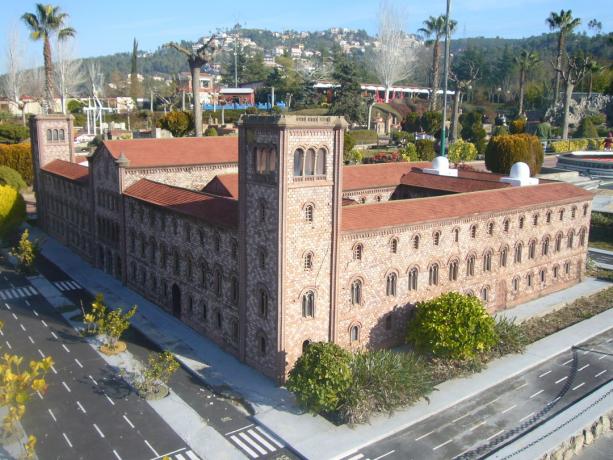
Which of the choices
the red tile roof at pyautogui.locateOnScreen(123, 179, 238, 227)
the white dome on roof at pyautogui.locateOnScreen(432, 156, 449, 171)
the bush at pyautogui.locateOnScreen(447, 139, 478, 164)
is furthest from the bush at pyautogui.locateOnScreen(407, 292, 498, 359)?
the bush at pyautogui.locateOnScreen(447, 139, 478, 164)

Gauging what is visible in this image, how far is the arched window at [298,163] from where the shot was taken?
33.5m

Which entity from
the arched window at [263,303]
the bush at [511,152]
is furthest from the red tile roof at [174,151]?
the bush at [511,152]

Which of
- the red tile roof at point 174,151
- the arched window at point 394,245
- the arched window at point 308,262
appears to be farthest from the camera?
the red tile roof at point 174,151

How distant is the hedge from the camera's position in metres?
88.8

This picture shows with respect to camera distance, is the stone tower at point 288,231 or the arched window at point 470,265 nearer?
the stone tower at point 288,231

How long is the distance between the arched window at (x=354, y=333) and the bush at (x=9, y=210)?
A: 41207 mm

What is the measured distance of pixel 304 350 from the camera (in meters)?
35.1

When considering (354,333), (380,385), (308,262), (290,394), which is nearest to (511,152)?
(354,333)

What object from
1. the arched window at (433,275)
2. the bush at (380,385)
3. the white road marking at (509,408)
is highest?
the arched window at (433,275)

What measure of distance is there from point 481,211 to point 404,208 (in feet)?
22.5

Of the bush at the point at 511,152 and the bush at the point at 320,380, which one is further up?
the bush at the point at 511,152

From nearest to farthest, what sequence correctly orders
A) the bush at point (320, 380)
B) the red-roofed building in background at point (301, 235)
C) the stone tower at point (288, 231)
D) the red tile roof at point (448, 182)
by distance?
the bush at point (320, 380) < the stone tower at point (288, 231) < the red-roofed building in background at point (301, 235) < the red tile roof at point (448, 182)

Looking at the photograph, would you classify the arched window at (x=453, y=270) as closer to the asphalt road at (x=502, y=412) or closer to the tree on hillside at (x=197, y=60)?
the asphalt road at (x=502, y=412)

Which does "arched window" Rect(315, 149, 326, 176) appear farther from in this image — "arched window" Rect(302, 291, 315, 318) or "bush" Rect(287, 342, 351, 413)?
"bush" Rect(287, 342, 351, 413)
